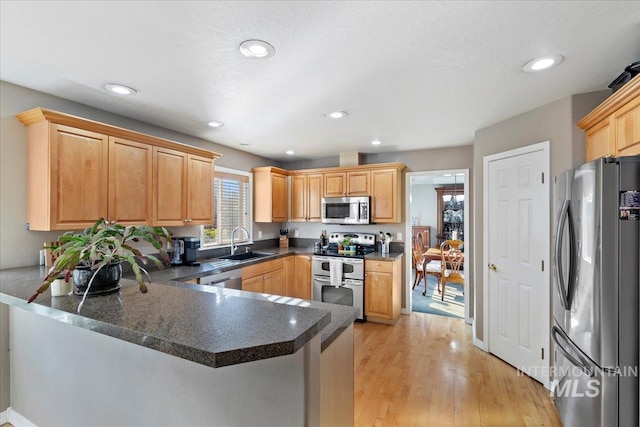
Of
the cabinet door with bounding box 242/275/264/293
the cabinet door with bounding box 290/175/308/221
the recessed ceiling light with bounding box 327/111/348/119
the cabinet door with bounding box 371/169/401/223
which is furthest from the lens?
the cabinet door with bounding box 290/175/308/221

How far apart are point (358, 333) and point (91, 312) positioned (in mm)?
3167

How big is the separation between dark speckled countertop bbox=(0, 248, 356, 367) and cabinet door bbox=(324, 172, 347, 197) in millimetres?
3109

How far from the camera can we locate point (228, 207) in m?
4.34

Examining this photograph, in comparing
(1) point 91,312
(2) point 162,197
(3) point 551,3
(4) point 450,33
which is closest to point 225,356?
(1) point 91,312

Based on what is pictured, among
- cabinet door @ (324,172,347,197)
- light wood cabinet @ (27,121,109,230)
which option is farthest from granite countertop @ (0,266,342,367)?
cabinet door @ (324,172,347,197)

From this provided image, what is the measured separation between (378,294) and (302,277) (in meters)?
1.20

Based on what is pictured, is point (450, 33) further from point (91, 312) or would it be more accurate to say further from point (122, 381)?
point (122, 381)

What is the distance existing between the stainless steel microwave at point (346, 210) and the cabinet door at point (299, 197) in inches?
16.1

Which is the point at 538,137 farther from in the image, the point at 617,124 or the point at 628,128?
the point at 628,128

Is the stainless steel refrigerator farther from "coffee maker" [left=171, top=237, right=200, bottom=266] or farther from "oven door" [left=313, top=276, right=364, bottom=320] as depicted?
"coffee maker" [left=171, top=237, right=200, bottom=266]

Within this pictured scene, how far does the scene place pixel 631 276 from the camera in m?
1.52

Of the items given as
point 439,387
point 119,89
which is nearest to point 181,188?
point 119,89

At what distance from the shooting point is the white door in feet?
8.56

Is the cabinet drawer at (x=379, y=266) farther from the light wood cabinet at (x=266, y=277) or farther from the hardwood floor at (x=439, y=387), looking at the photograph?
the light wood cabinet at (x=266, y=277)
